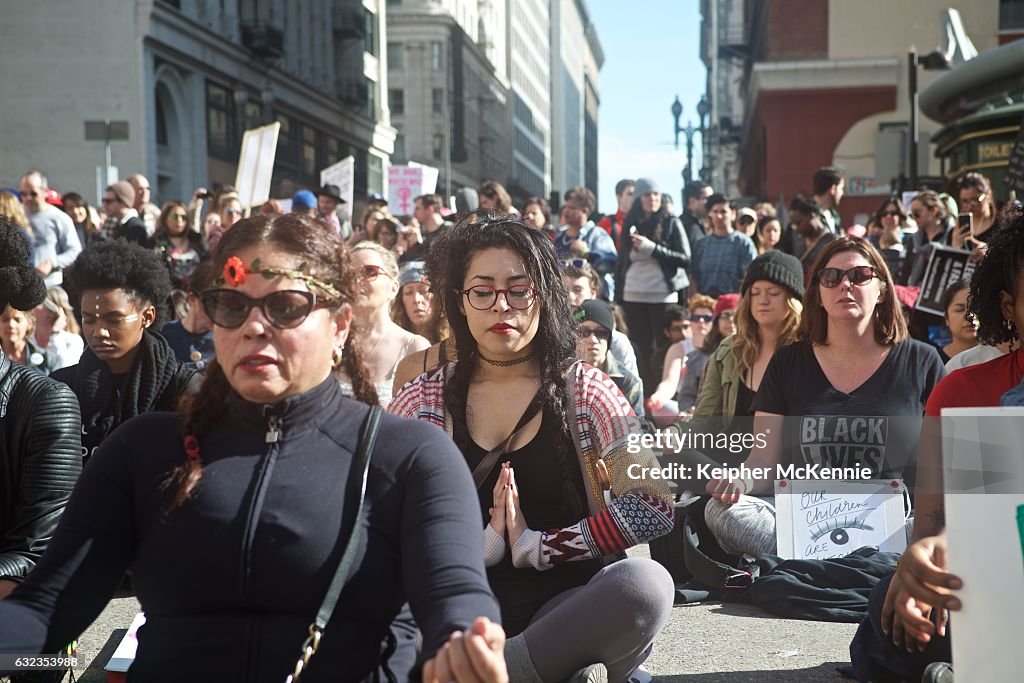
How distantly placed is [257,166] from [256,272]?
32.3ft

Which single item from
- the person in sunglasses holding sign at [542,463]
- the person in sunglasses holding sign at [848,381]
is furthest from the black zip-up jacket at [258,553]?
the person in sunglasses holding sign at [848,381]

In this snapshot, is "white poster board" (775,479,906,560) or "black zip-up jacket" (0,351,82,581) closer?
"black zip-up jacket" (0,351,82,581)

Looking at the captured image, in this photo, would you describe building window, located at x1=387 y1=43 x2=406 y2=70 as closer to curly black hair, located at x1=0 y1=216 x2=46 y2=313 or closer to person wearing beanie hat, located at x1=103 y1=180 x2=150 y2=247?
person wearing beanie hat, located at x1=103 y1=180 x2=150 y2=247

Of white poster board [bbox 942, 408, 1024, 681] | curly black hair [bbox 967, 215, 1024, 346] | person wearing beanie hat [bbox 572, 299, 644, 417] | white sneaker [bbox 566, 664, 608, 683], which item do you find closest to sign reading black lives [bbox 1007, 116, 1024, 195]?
person wearing beanie hat [bbox 572, 299, 644, 417]

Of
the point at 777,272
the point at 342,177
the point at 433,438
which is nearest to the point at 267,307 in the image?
the point at 433,438

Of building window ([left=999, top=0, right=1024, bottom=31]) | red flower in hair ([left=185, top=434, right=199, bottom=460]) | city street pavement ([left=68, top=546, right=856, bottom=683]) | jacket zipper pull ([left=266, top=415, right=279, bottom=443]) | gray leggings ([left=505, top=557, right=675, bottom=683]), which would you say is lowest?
city street pavement ([left=68, top=546, right=856, bottom=683])

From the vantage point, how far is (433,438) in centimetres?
285

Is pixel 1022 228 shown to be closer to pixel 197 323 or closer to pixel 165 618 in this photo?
pixel 165 618

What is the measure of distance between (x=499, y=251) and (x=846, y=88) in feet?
98.6

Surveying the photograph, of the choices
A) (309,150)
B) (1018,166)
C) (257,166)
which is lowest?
(1018,166)

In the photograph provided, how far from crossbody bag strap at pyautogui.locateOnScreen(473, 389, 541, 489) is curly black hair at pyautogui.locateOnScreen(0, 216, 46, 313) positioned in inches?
65.1

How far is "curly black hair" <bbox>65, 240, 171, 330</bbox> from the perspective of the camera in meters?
5.62

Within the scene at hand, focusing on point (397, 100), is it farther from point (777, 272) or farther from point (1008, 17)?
point (777, 272)

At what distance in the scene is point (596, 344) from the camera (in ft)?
24.9
